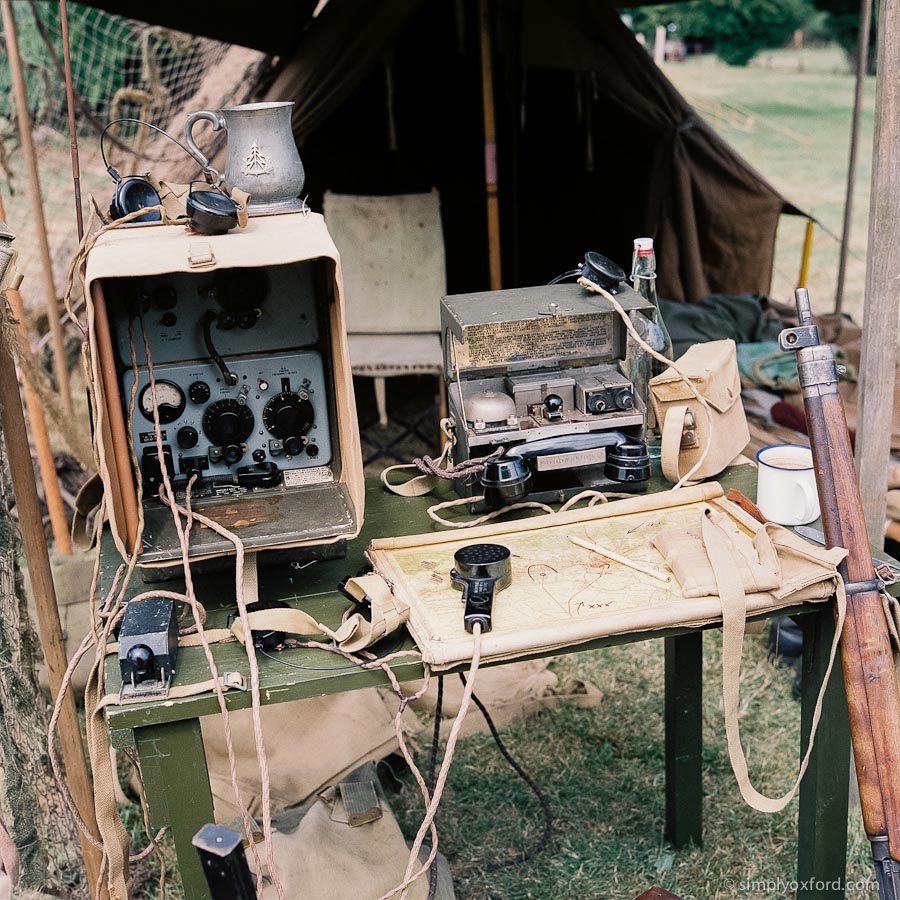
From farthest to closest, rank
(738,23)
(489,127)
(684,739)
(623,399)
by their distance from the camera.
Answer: (738,23)
(489,127)
(684,739)
(623,399)

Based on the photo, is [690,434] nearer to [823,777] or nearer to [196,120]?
[823,777]

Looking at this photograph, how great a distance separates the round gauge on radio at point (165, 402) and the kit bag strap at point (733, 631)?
38.7 inches

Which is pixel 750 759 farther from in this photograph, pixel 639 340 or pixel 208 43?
pixel 208 43

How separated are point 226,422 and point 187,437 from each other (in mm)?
76

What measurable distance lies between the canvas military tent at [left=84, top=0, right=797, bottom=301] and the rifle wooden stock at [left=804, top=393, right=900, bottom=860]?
10.2 ft

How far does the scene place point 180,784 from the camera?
1710 mm

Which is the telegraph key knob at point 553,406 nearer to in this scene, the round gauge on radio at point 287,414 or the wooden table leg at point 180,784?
the round gauge on radio at point 287,414

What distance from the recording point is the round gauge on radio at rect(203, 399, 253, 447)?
1993mm

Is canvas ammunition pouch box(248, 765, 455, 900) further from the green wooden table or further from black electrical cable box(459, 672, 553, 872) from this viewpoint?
the green wooden table

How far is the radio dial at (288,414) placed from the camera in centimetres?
201

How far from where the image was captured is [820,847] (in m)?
2.14

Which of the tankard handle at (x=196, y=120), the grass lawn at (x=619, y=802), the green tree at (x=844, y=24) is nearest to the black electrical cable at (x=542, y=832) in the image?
the grass lawn at (x=619, y=802)

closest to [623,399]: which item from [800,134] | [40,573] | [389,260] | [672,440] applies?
[672,440]

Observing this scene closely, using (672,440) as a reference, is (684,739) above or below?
below
